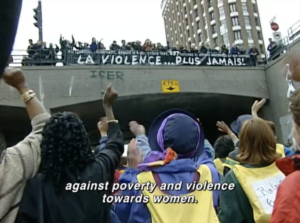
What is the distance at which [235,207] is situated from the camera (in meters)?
2.54

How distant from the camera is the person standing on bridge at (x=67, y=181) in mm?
1922

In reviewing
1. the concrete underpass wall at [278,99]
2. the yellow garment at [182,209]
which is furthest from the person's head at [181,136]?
the concrete underpass wall at [278,99]

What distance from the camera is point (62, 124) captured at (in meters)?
2.05

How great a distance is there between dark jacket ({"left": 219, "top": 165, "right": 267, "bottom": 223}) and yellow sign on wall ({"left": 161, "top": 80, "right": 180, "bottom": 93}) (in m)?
13.7

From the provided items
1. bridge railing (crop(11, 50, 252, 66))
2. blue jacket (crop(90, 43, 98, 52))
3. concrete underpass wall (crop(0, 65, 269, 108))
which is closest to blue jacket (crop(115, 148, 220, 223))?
concrete underpass wall (crop(0, 65, 269, 108))

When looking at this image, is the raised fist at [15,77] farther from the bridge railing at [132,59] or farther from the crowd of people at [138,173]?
the bridge railing at [132,59]

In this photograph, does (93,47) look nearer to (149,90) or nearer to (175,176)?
(149,90)

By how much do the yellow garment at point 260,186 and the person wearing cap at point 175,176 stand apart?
22cm

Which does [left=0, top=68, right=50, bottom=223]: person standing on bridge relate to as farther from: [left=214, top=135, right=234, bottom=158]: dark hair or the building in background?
the building in background

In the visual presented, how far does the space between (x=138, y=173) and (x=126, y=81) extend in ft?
44.0

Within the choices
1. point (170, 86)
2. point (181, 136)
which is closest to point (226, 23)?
point (170, 86)

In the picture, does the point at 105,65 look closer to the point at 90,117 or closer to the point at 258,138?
the point at 90,117

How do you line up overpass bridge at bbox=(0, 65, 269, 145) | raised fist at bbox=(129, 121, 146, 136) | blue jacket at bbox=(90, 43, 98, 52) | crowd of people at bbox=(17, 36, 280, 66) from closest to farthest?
raised fist at bbox=(129, 121, 146, 136), overpass bridge at bbox=(0, 65, 269, 145), crowd of people at bbox=(17, 36, 280, 66), blue jacket at bbox=(90, 43, 98, 52)

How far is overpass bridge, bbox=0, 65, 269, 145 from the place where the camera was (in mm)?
14984
